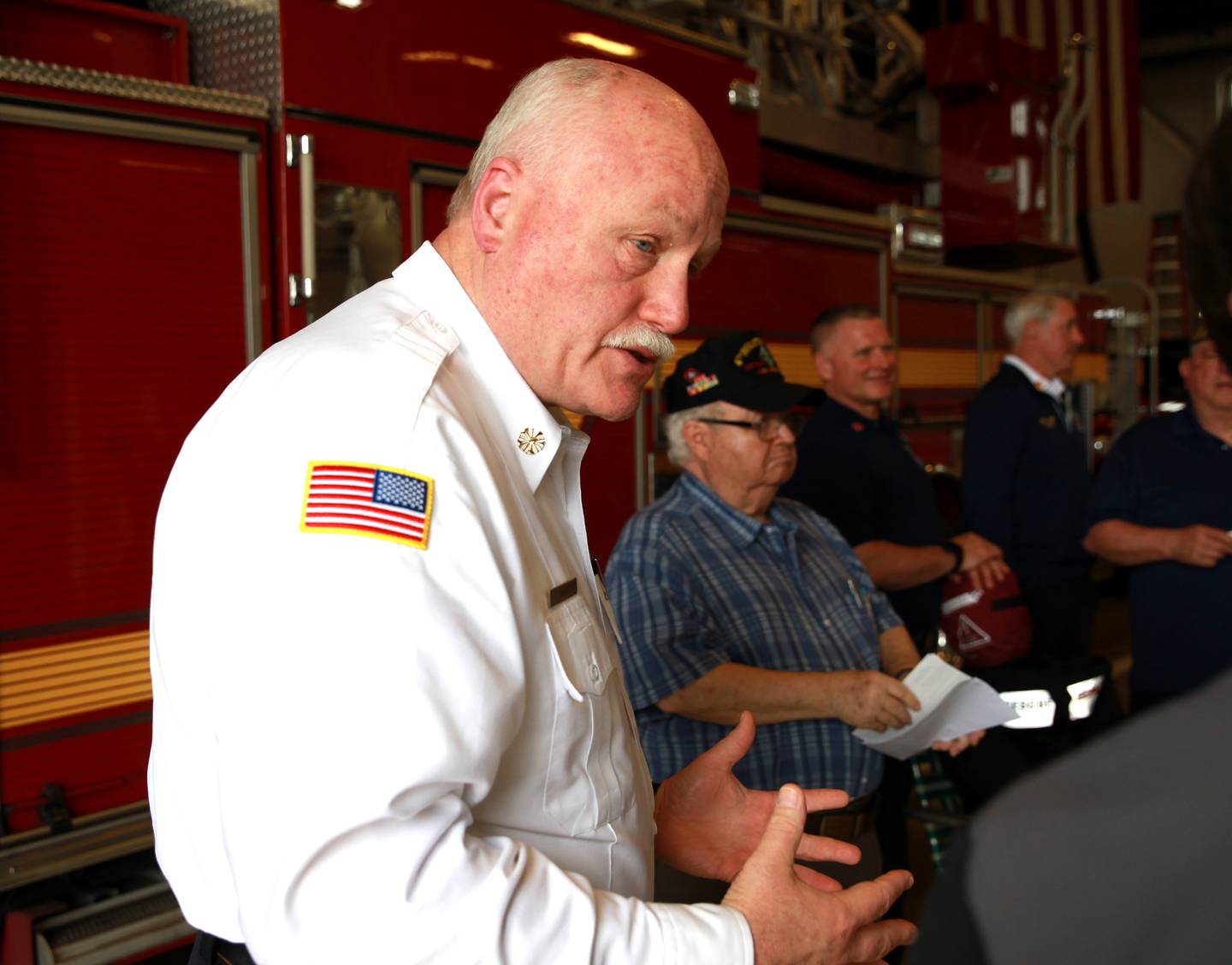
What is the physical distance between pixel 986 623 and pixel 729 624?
1.54 metres

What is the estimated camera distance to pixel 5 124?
2344 mm

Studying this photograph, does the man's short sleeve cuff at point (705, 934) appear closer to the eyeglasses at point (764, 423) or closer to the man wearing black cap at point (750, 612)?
the man wearing black cap at point (750, 612)

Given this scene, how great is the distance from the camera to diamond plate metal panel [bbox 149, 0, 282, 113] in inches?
108

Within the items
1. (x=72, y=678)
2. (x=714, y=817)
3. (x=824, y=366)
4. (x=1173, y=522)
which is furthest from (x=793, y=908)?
(x=824, y=366)

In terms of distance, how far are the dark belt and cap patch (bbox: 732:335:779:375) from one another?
38.3 inches

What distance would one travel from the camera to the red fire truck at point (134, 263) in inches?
94.2

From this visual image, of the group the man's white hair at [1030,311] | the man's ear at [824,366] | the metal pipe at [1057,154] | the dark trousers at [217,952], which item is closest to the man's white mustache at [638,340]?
the dark trousers at [217,952]

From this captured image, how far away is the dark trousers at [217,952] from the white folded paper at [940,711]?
144cm

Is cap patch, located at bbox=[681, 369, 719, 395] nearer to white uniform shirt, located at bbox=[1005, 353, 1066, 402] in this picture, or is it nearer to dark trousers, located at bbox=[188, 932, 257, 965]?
dark trousers, located at bbox=[188, 932, 257, 965]

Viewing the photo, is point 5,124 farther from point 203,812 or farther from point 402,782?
point 402,782

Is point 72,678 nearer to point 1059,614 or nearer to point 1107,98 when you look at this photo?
point 1059,614

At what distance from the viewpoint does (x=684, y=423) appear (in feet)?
8.81

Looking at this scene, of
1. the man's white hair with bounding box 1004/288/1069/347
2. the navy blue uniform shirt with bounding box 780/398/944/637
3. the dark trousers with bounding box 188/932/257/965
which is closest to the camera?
the dark trousers with bounding box 188/932/257/965

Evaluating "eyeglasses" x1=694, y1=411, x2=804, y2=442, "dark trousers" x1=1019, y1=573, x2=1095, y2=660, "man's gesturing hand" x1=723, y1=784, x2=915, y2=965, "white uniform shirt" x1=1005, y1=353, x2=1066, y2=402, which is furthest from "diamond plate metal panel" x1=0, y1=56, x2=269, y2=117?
"dark trousers" x1=1019, y1=573, x2=1095, y2=660
